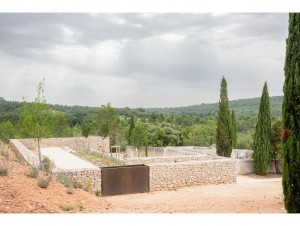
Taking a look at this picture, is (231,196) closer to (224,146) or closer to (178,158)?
(178,158)

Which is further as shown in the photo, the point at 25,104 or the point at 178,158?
the point at 178,158

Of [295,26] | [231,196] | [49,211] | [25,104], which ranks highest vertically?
[295,26]

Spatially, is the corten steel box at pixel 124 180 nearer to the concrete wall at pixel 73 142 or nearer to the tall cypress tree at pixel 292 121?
the tall cypress tree at pixel 292 121

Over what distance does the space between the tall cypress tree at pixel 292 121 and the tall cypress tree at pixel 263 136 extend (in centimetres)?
1048

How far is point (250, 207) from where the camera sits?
9.12 meters

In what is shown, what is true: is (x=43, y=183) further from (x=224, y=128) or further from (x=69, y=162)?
(x=224, y=128)

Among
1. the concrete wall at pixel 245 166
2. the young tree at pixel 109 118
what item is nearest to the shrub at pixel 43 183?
the concrete wall at pixel 245 166

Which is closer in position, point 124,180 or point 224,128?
point 124,180

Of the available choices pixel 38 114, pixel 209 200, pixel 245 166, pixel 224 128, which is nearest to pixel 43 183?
pixel 209 200

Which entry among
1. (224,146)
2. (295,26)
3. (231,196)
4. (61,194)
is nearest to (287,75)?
(295,26)

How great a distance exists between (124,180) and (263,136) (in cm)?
905

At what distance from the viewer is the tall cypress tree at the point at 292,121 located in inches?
286

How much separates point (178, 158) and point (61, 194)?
888 cm

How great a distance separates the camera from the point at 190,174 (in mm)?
13523
